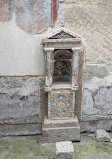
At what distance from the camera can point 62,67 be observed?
343 cm

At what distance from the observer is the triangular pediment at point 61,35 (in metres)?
2.83

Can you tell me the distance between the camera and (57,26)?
2.95 meters

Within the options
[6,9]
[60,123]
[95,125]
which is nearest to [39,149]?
[60,123]

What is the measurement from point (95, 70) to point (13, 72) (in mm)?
1418

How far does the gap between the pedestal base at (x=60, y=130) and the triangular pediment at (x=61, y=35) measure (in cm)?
141

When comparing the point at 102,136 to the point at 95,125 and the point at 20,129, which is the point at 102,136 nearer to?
the point at 95,125

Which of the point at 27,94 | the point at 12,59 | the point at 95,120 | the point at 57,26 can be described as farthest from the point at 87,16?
the point at 95,120

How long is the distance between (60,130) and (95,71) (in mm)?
1190

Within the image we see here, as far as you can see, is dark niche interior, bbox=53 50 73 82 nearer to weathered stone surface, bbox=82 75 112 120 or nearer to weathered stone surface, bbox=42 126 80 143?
weathered stone surface, bbox=82 75 112 120

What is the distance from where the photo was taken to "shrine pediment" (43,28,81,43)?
9.25 ft

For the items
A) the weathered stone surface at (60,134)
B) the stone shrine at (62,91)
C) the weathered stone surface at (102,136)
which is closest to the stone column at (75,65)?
the stone shrine at (62,91)

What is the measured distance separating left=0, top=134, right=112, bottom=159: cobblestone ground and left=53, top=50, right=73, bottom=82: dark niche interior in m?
1.14

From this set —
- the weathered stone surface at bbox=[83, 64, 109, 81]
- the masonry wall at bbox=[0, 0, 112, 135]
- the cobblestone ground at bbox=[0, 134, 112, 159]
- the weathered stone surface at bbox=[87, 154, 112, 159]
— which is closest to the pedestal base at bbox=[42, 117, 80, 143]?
the cobblestone ground at bbox=[0, 134, 112, 159]

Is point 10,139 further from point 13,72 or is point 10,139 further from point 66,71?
point 66,71
